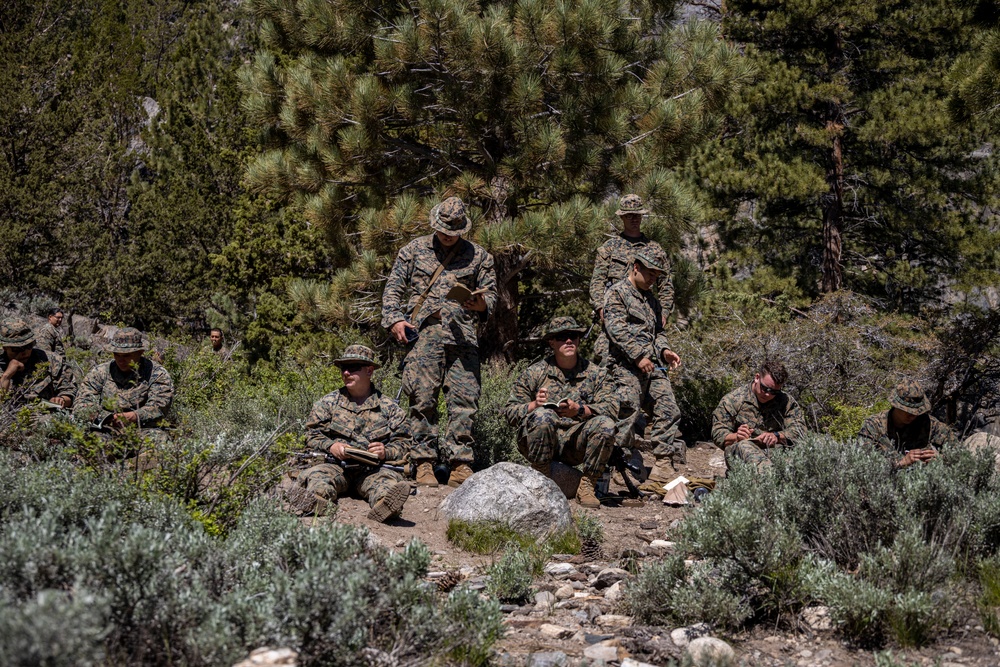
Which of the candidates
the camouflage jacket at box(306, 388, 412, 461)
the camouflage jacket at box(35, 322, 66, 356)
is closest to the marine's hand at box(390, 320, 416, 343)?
the camouflage jacket at box(306, 388, 412, 461)

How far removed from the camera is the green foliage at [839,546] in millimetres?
4383

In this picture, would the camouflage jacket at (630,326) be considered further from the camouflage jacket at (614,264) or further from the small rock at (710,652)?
the small rock at (710,652)

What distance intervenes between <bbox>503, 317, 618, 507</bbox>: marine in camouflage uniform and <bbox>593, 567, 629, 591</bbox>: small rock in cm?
200

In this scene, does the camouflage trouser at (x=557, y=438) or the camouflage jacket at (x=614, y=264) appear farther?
the camouflage jacket at (x=614, y=264)

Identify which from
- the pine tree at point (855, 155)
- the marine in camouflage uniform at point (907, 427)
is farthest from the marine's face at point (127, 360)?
the pine tree at point (855, 155)

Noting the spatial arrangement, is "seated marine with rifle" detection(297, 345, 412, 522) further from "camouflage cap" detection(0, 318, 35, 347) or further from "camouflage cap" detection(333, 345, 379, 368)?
"camouflage cap" detection(0, 318, 35, 347)

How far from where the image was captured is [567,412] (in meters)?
7.64

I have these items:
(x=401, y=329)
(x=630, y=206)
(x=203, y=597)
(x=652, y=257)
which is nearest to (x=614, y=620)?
(x=203, y=597)

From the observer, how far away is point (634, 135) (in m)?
11.0

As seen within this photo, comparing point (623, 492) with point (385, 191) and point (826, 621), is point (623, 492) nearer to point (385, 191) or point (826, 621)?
point (826, 621)

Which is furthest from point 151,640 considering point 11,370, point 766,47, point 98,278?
point 98,278

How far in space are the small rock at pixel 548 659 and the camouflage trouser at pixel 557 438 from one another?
3.29 m

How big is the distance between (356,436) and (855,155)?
1227 centimetres

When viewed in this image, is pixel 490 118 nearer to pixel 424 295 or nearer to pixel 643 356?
pixel 424 295
